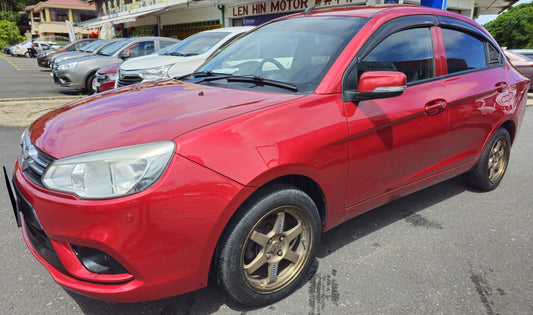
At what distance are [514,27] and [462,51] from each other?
6137cm

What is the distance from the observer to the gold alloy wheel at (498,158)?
387 centimetres

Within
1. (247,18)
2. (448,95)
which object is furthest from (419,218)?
(247,18)

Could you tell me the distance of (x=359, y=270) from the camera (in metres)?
2.63

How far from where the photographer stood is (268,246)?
2.21 meters

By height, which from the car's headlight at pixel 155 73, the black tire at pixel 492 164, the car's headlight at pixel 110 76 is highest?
the car's headlight at pixel 155 73

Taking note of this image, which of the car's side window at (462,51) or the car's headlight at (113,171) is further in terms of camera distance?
the car's side window at (462,51)

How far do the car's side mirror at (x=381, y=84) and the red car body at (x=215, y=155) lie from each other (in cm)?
13

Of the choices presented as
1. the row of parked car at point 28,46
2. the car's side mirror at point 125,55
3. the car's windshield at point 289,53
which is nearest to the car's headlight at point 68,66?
the car's side mirror at point 125,55

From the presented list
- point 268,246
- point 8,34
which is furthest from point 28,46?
point 268,246

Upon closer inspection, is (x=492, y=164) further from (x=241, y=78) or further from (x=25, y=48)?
(x=25, y=48)

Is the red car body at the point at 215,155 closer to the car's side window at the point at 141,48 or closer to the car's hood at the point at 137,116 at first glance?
the car's hood at the point at 137,116

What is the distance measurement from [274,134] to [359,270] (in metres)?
1.22

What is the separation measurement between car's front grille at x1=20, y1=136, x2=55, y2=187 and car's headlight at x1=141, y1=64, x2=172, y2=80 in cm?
464

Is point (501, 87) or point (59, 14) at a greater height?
point (59, 14)
